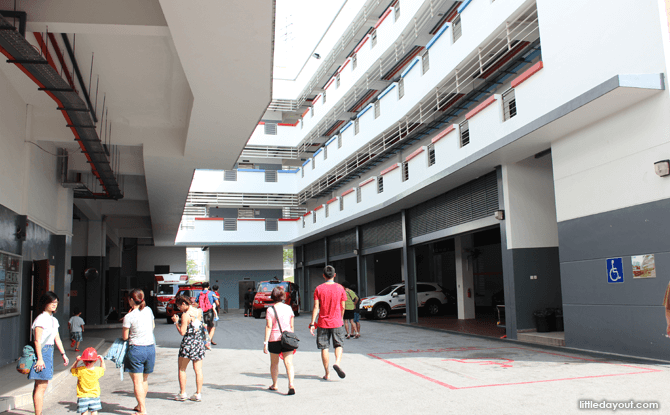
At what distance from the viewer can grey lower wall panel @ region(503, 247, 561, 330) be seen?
12984 millimetres

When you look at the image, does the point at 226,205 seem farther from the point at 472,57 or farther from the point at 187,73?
the point at 187,73

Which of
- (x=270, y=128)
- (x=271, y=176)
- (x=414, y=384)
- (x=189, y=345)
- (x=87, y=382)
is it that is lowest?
(x=414, y=384)

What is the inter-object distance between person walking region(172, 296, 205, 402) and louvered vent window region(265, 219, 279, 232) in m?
25.6

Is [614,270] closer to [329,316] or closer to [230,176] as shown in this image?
[329,316]

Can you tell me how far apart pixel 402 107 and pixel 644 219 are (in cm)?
1090

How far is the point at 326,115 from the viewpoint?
28641 mm

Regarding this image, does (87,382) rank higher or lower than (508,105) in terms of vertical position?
lower

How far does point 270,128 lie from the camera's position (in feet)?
113

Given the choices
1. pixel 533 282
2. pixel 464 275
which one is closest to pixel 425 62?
pixel 464 275

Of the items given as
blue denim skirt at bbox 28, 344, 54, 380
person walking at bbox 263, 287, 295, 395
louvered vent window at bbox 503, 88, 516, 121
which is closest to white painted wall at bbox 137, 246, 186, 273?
louvered vent window at bbox 503, 88, 516, 121

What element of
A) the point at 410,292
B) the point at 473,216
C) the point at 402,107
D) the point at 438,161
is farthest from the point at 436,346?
the point at 402,107

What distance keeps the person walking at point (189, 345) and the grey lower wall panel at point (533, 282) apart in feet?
27.8

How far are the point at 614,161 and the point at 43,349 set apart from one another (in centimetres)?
970

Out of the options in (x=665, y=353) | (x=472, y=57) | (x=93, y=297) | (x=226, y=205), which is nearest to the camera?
(x=665, y=353)
